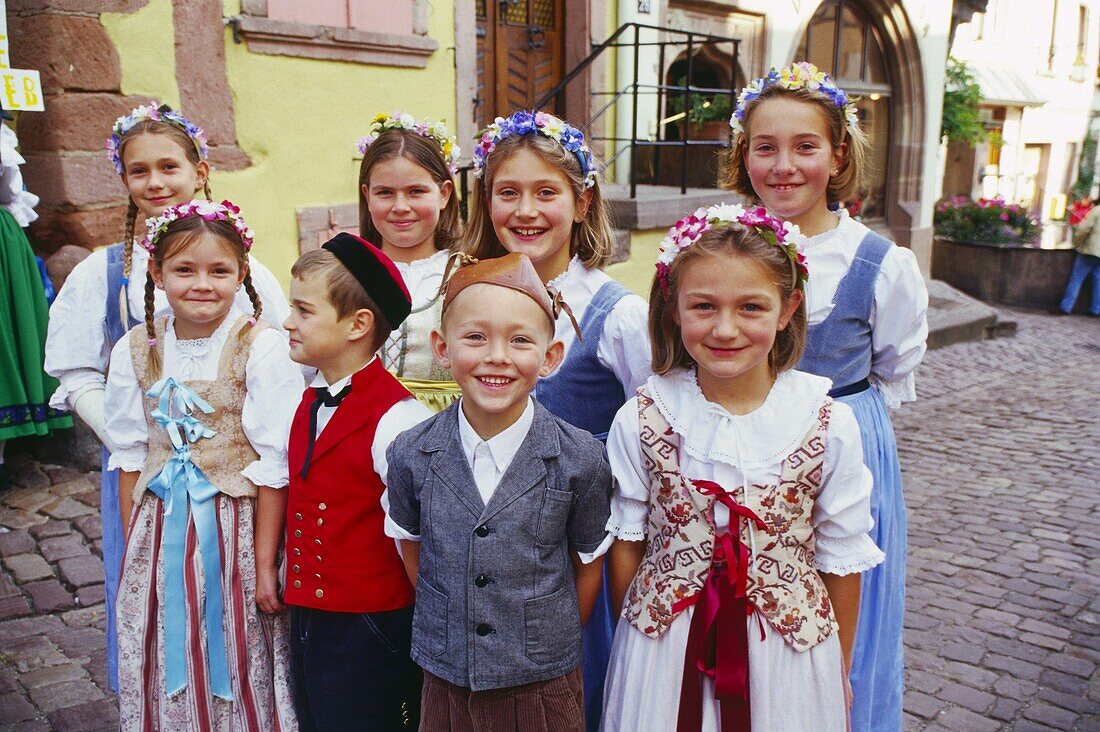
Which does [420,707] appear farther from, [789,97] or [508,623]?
[789,97]

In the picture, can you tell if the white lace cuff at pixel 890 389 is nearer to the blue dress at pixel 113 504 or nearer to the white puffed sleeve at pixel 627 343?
the white puffed sleeve at pixel 627 343

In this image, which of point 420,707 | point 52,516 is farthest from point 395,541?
point 52,516

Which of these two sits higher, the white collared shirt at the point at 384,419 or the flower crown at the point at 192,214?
the flower crown at the point at 192,214

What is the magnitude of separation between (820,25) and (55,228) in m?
9.60

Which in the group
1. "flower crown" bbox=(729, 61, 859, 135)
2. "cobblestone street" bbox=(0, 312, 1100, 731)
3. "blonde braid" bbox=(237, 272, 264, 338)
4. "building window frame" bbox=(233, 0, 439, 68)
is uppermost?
"building window frame" bbox=(233, 0, 439, 68)

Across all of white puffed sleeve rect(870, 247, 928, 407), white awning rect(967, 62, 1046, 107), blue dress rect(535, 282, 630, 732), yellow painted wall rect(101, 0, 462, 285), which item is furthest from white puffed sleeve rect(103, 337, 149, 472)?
white awning rect(967, 62, 1046, 107)

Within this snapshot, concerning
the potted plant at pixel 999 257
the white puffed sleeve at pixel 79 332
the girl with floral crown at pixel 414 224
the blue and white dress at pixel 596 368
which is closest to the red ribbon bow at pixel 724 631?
the blue and white dress at pixel 596 368

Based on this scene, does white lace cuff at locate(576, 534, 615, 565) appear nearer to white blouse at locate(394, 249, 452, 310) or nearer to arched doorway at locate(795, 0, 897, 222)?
white blouse at locate(394, 249, 452, 310)

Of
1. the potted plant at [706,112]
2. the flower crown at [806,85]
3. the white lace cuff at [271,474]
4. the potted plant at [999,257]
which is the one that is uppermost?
the potted plant at [706,112]

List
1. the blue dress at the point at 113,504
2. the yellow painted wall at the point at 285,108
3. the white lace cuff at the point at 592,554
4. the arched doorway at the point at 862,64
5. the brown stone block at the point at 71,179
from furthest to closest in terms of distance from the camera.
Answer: the arched doorway at the point at 862,64, the yellow painted wall at the point at 285,108, the brown stone block at the point at 71,179, the blue dress at the point at 113,504, the white lace cuff at the point at 592,554

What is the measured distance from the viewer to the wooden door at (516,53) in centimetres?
790

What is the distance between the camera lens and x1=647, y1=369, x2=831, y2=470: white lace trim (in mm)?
1841

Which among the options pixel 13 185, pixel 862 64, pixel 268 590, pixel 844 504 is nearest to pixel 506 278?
pixel 844 504

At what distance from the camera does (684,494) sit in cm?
186
